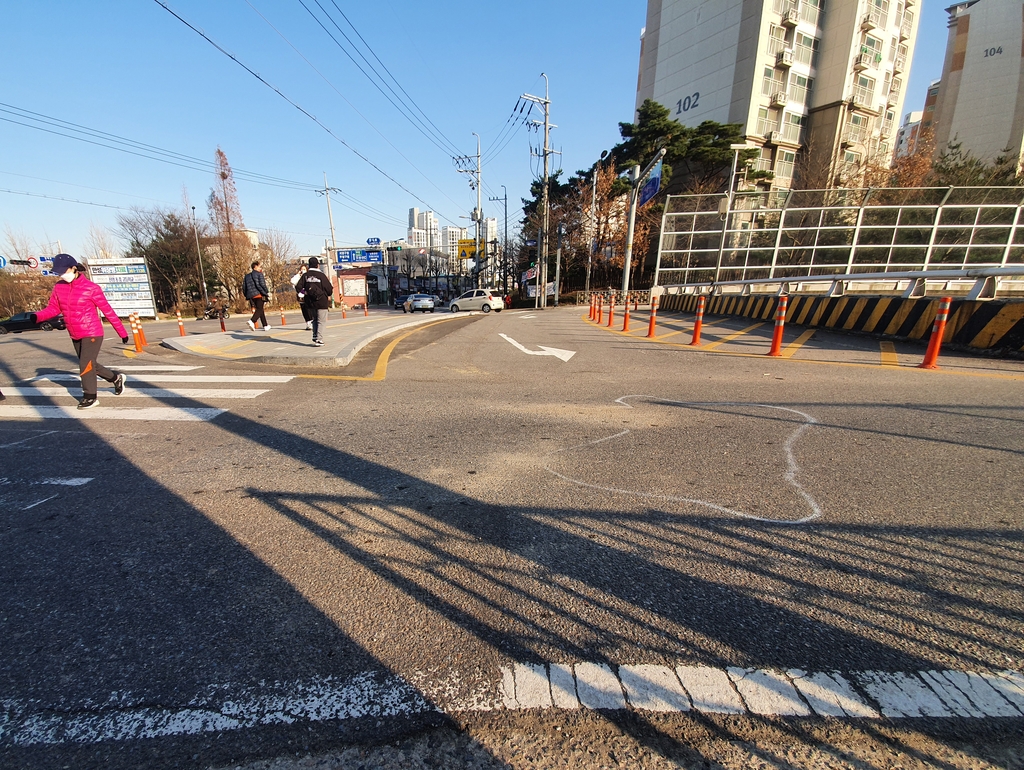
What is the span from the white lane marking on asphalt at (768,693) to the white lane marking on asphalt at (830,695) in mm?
39

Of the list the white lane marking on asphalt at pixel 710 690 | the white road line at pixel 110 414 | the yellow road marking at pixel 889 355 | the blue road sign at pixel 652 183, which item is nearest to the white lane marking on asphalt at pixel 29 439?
the white road line at pixel 110 414

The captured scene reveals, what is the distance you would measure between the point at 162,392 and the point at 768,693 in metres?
7.32

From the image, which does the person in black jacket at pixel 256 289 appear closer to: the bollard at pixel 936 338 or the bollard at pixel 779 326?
the bollard at pixel 779 326

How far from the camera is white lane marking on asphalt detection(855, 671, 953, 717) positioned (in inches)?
58.1

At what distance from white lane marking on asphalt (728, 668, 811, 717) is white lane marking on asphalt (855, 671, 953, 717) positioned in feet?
0.89

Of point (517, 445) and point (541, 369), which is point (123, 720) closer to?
point (517, 445)

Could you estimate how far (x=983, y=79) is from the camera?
142 ft

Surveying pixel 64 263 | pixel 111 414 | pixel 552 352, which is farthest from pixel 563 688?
pixel 552 352

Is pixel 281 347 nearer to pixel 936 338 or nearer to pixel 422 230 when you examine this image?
pixel 936 338

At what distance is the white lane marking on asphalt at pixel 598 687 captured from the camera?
1.51 meters

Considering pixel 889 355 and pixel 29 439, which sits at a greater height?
pixel 889 355

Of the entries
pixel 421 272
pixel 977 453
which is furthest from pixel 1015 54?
pixel 421 272

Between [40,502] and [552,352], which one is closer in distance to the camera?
[40,502]

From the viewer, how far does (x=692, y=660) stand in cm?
169
